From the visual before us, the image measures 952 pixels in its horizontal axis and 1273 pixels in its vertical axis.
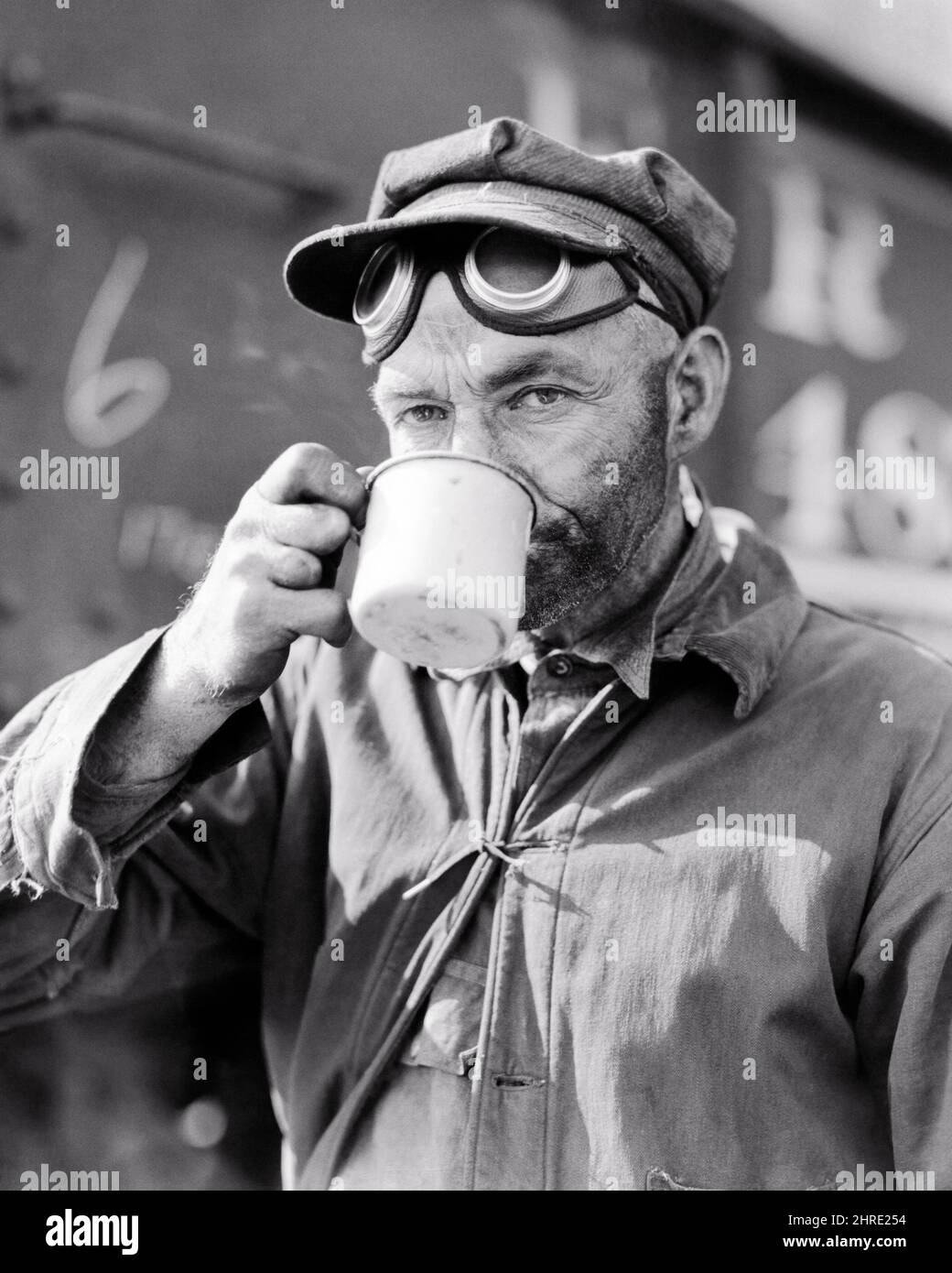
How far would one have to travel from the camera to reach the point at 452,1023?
1.85 metres

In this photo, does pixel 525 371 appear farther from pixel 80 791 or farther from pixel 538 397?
pixel 80 791

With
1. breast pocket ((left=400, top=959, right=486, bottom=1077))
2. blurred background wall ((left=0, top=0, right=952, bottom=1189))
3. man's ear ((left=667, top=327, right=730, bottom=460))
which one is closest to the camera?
breast pocket ((left=400, top=959, right=486, bottom=1077))

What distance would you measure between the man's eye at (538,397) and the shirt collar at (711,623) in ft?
1.04

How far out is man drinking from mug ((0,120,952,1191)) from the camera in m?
1.72

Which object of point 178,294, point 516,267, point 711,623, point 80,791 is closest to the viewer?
point 80,791

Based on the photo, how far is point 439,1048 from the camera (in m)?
1.85

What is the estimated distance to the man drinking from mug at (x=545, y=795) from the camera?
172cm

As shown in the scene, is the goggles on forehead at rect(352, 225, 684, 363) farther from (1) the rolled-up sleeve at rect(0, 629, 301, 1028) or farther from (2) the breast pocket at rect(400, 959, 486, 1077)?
(2) the breast pocket at rect(400, 959, 486, 1077)

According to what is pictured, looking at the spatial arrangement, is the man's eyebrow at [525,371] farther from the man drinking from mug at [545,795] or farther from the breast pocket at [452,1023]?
the breast pocket at [452,1023]

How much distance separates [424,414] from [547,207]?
1.05 feet

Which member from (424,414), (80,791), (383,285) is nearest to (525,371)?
(424,414)

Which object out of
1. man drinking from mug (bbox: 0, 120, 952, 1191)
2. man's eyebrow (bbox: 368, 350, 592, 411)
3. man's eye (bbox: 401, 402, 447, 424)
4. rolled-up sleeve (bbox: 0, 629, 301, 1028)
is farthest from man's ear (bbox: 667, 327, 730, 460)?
rolled-up sleeve (bbox: 0, 629, 301, 1028)
